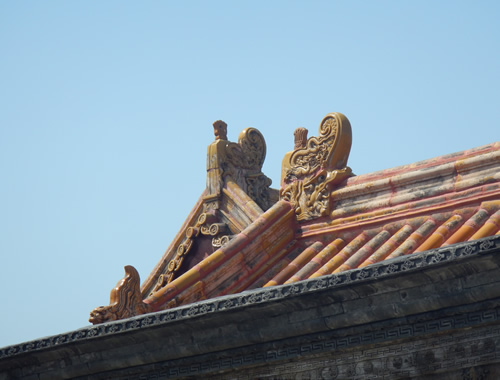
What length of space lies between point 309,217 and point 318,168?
0.68 metres

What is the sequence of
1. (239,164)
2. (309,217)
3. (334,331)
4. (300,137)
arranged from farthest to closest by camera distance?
(239,164) < (300,137) < (309,217) < (334,331)

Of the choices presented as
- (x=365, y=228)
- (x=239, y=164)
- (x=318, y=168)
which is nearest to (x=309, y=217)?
(x=318, y=168)

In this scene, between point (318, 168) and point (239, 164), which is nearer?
point (318, 168)

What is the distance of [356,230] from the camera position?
47.8ft

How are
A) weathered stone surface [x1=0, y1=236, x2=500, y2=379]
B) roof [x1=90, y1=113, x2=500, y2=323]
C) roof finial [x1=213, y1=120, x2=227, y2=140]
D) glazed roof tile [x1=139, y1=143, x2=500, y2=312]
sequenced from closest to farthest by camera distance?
weathered stone surface [x1=0, y1=236, x2=500, y2=379]
glazed roof tile [x1=139, y1=143, x2=500, y2=312]
roof [x1=90, y1=113, x2=500, y2=323]
roof finial [x1=213, y1=120, x2=227, y2=140]

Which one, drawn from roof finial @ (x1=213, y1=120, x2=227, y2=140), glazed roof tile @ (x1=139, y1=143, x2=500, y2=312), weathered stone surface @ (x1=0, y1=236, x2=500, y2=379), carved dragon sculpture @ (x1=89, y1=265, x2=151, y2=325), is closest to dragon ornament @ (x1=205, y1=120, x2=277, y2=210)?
roof finial @ (x1=213, y1=120, x2=227, y2=140)

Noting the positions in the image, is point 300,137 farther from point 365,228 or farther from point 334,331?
point 334,331

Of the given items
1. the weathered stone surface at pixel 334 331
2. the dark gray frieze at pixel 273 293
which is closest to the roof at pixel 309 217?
the dark gray frieze at pixel 273 293

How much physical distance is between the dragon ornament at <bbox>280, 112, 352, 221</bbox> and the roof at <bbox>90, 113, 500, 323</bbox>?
0.01 metres

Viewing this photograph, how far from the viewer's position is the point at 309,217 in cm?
1523

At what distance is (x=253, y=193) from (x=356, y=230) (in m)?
2.91

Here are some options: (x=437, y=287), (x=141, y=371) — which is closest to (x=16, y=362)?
(x=141, y=371)

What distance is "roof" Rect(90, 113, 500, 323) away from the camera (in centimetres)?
1356

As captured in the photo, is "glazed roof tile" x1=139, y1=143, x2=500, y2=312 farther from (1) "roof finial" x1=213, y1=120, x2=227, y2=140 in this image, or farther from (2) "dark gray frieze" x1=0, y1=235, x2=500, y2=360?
(2) "dark gray frieze" x1=0, y1=235, x2=500, y2=360
